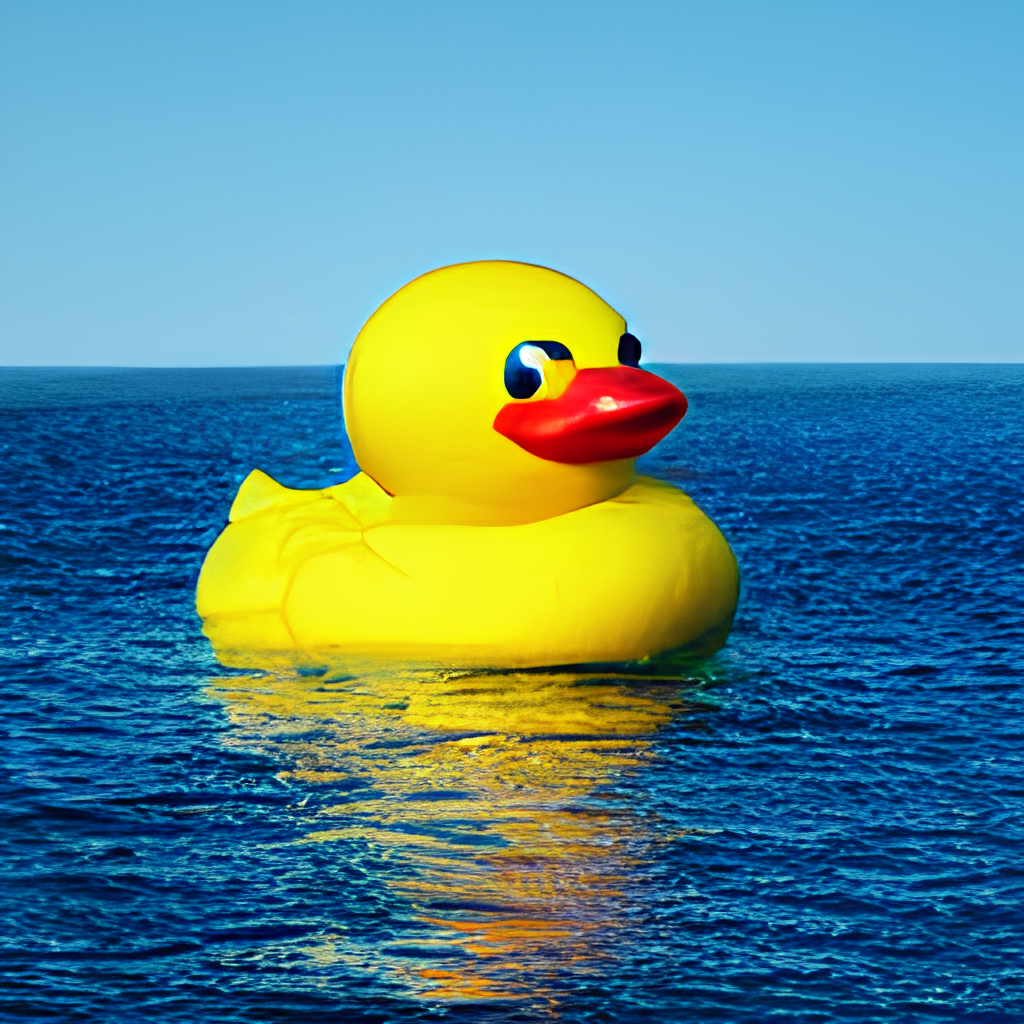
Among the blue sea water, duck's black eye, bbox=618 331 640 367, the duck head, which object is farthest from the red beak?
the blue sea water

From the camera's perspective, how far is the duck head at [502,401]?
10.3 meters

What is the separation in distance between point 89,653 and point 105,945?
5.08 m

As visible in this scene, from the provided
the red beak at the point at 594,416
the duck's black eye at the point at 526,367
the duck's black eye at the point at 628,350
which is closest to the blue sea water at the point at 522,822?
the red beak at the point at 594,416

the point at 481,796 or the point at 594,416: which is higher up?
the point at 594,416

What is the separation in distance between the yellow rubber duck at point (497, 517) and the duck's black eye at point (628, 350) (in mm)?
18

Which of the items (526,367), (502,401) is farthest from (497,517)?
(526,367)

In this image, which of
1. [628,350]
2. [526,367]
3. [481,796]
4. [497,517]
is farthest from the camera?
[628,350]

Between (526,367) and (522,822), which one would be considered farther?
(526,367)

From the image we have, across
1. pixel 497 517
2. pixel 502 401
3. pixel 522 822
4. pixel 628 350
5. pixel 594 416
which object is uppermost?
pixel 628 350

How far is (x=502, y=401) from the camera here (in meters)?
10.4

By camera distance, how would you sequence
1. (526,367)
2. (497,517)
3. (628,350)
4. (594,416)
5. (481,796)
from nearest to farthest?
(481,796) < (594,416) < (526,367) < (497,517) < (628,350)

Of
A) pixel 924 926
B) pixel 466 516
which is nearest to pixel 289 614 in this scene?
pixel 466 516

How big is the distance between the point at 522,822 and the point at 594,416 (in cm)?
342

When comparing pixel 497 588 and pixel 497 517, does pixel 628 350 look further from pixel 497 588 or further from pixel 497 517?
pixel 497 588
